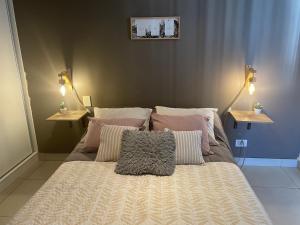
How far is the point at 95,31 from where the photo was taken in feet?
8.77

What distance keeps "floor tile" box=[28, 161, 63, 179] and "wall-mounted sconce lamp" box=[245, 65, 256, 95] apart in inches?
98.0

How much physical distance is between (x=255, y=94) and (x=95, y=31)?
194 cm

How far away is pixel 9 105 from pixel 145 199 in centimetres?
204

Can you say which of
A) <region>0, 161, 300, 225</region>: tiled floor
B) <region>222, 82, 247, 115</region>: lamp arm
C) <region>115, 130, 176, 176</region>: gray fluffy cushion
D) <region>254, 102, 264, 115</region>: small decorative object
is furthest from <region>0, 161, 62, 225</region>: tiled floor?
<region>254, 102, 264, 115</region>: small decorative object

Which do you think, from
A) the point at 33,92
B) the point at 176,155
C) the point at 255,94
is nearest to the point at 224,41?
the point at 255,94

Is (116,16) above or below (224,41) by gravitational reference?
above

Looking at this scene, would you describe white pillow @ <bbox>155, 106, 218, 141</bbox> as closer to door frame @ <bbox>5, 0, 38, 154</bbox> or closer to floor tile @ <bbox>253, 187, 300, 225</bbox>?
floor tile @ <bbox>253, 187, 300, 225</bbox>

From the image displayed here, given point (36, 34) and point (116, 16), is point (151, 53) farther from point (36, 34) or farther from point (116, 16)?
point (36, 34)

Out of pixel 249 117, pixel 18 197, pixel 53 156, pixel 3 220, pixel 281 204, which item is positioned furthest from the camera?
pixel 53 156

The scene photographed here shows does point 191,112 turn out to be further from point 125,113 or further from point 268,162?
point 268,162

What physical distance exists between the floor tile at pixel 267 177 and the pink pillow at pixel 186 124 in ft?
2.88

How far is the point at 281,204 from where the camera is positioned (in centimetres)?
227

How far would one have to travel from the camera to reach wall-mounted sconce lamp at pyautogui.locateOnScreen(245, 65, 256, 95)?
8.14 ft

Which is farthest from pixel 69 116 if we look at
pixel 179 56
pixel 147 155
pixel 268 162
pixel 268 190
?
pixel 268 162
